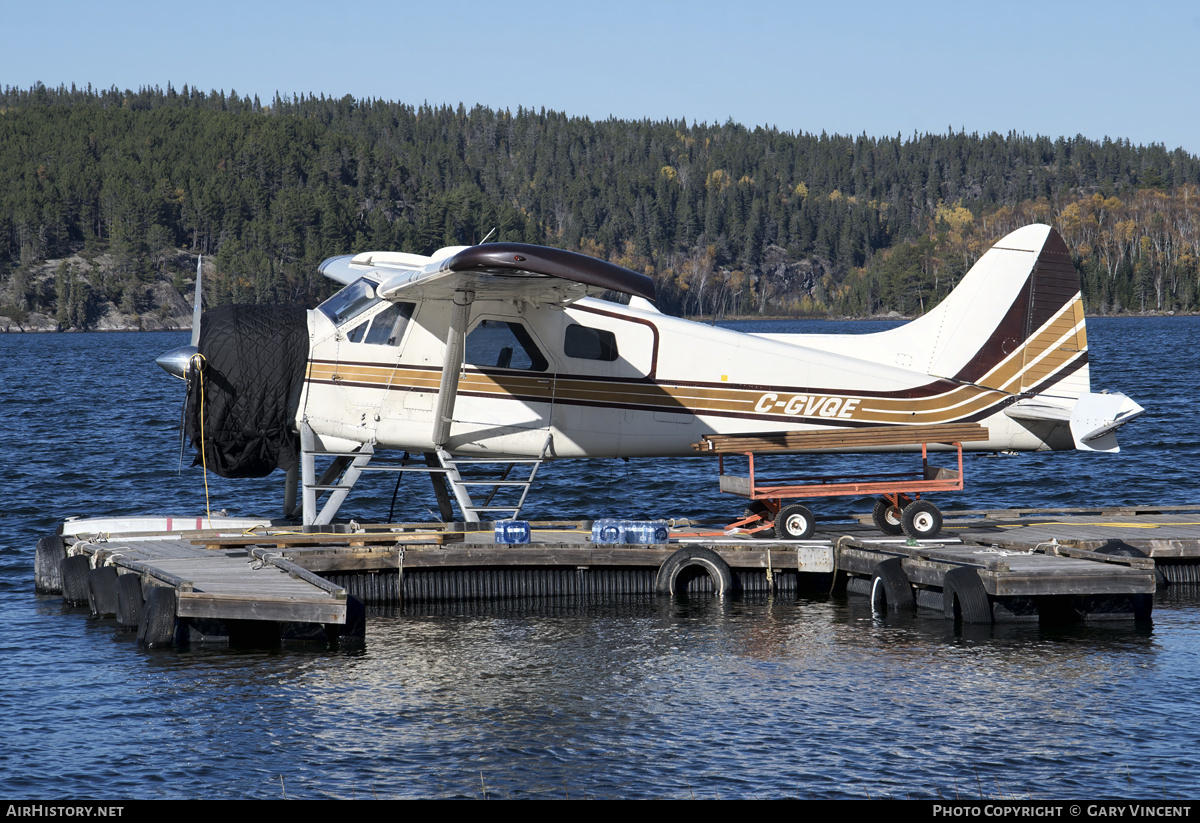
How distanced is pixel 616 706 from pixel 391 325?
5604 mm

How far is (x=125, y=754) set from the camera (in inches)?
306

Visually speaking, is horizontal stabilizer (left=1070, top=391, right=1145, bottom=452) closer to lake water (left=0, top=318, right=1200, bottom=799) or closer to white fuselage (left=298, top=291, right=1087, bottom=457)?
white fuselage (left=298, top=291, right=1087, bottom=457)

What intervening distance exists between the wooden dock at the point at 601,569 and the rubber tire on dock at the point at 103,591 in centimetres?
2

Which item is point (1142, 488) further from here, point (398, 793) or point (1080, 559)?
point (398, 793)

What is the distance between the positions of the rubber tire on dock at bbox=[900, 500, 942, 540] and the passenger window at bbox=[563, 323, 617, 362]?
3627 millimetres

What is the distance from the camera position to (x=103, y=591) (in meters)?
11.6

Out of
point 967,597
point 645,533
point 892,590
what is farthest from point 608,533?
point 967,597

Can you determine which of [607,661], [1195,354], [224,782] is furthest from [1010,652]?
[1195,354]

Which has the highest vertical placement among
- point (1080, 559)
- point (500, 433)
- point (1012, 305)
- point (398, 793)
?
point (1012, 305)

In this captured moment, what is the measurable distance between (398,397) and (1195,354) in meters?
74.2

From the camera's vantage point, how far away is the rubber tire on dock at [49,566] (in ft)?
42.7

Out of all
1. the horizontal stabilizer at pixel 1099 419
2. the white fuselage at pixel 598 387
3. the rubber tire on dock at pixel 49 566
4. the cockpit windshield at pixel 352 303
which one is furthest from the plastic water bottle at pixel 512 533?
the horizontal stabilizer at pixel 1099 419

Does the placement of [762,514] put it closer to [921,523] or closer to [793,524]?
[793,524]

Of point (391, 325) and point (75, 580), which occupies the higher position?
point (391, 325)
